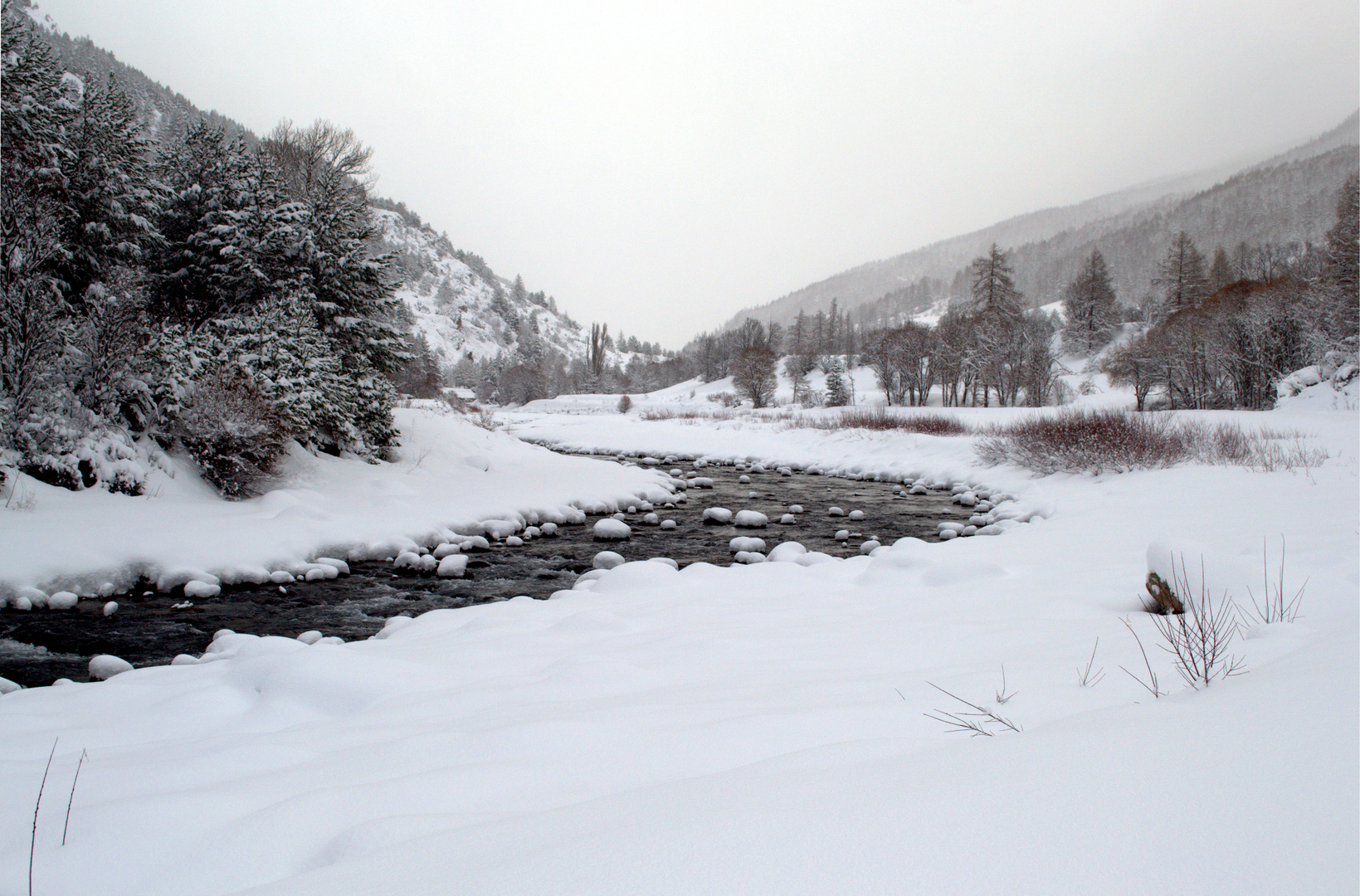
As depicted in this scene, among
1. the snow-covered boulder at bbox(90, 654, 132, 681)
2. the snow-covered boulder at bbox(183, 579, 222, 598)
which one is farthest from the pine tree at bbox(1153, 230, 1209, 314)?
the snow-covered boulder at bbox(90, 654, 132, 681)

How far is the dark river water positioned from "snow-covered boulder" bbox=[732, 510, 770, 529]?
0.48 ft

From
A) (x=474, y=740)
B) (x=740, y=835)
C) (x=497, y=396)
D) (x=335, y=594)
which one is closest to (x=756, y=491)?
(x=335, y=594)

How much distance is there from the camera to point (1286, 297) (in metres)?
22.4

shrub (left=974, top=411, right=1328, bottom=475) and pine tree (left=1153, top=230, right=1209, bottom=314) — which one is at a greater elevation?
pine tree (left=1153, top=230, right=1209, bottom=314)

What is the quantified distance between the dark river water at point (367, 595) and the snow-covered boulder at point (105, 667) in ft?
0.70

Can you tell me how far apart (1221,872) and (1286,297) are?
32.3 metres

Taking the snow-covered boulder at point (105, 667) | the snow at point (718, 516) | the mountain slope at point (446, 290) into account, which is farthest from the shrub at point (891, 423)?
the mountain slope at point (446, 290)

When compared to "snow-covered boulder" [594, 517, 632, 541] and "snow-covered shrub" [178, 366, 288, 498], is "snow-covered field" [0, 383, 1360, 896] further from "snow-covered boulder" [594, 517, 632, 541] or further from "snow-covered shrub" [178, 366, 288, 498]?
"snow-covered boulder" [594, 517, 632, 541]

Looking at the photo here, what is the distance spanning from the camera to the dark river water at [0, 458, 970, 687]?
4238mm

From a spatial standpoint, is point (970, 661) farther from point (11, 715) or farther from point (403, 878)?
point (11, 715)

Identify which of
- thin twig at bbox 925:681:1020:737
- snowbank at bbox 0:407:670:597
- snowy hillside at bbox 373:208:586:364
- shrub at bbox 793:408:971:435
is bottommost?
snowbank at bbox 0:407:670:597

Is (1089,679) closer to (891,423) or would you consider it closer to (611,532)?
(611,532)

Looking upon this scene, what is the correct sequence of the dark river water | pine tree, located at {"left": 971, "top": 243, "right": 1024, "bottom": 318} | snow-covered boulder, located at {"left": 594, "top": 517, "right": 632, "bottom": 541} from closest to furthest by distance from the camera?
the dark river water, snow-covered boulder, located at {"left": 594, "top": 517, "right": 632, "bottom": 541}, pine tree, located at {"left": 971, "top": 243, "right": 1024, "bottom": 318}

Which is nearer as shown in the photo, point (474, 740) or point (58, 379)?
point (474, 740)
